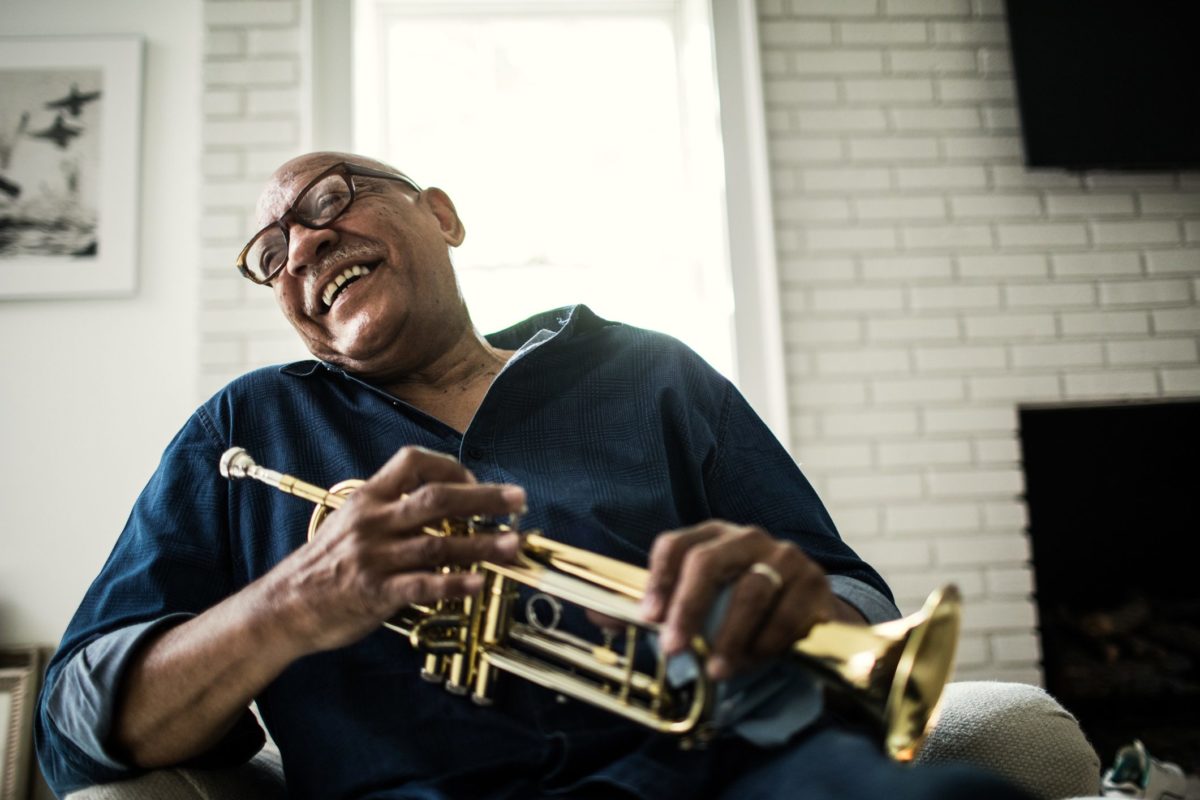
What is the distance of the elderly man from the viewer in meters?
0.84

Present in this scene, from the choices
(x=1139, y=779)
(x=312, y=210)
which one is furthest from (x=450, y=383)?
(x=1139, y=779)

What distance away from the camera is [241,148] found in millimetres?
2543

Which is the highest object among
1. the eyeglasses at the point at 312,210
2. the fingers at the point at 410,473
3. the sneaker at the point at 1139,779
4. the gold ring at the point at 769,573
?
the eyeglasses at the point at 312,210

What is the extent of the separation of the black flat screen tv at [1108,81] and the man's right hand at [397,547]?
2.38 m

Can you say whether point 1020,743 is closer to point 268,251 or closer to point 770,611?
point 770,611

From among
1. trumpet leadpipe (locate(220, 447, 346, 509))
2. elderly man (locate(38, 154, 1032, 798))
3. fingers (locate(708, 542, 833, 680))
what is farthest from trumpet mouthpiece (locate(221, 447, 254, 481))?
fingers (locate(708, 542, 833, 680))

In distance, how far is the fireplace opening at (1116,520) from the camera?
2697 mm

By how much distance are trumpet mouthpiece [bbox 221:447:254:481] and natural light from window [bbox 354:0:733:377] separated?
6.00ft

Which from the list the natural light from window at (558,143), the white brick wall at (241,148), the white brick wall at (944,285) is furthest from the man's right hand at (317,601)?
the natural light from window at (558,143)

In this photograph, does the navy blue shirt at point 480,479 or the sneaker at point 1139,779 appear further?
the sneaker at point 1139,779

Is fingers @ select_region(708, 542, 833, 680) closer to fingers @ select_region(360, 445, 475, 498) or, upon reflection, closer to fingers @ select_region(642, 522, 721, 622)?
fingers @ select_region(642, 522, 721, 622)

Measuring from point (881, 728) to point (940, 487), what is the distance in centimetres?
183

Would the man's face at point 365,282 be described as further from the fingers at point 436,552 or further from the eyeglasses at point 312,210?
the fingers at point 436,552

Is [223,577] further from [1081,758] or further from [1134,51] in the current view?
[1134,51]
